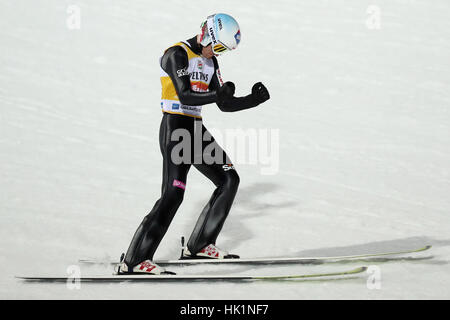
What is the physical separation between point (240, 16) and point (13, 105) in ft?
36.2

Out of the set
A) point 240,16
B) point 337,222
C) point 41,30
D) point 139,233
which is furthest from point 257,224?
point 240,16

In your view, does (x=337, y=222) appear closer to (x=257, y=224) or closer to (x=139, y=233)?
(x=257, y=224)

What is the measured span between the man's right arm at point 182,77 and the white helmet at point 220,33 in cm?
26

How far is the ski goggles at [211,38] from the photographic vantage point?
19.1ft

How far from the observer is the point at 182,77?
567 centimetres

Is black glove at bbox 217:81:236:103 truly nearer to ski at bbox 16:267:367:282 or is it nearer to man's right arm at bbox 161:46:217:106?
man's right arm at bbox 161:46:217:106

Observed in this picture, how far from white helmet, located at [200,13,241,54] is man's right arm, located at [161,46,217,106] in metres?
0.26

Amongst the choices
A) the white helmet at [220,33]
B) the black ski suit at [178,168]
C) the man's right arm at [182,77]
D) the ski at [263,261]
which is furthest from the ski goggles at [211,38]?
the ski at [263,261]

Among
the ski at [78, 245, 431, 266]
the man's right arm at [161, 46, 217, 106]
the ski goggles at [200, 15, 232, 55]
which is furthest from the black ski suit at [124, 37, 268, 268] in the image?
the ski at [78, 245, 431, 266]

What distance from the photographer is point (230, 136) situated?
43.9 feet

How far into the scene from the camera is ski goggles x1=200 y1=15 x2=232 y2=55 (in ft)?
19.1

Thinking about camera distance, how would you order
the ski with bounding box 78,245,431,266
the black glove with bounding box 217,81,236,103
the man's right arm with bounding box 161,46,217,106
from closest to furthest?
1. the black glove with bounding box 217,81,236,103
2. the man's right arm with bounding box 161,46,217,106
3. the ski with bounding box 78,245,431,266

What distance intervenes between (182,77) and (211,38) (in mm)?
477
